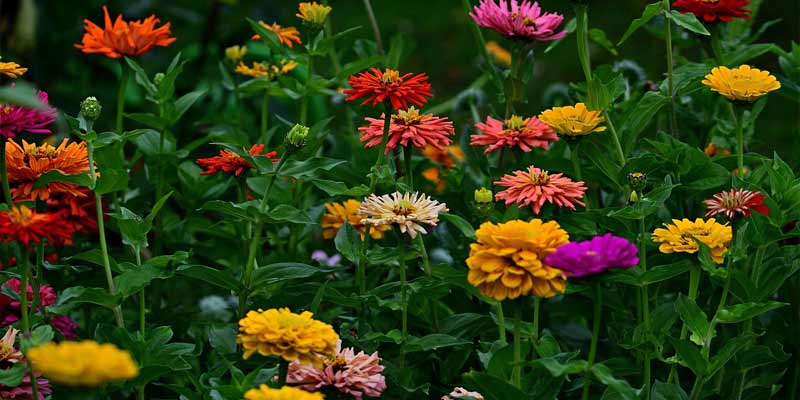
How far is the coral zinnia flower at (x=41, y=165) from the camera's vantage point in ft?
3.71

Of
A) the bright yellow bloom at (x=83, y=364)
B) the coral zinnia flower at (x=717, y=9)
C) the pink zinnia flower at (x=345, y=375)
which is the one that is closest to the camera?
the bright yellow bloom at (x=83, y=364)

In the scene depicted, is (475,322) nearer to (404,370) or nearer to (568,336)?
(404,370)

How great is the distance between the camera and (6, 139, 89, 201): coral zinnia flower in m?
1.13

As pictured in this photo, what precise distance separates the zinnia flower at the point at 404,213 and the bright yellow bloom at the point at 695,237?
24 centimetres

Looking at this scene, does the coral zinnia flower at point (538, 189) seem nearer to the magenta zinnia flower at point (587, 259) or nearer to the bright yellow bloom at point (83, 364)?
the magenta zinnia flower at point (587, 259)

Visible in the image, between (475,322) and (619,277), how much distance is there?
194 mm

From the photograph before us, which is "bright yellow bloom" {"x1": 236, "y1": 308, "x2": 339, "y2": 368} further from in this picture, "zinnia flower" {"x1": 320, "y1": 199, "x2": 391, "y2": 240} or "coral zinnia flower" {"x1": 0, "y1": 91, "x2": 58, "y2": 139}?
"zinnia flower" {"x1": 320, "y1": 199, "x2": 391, "y2": 240}

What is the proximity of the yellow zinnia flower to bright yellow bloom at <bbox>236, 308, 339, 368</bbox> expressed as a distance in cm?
39

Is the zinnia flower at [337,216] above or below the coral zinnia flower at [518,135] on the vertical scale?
below

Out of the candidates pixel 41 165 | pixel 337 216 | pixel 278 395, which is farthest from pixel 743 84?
pixel 41 165

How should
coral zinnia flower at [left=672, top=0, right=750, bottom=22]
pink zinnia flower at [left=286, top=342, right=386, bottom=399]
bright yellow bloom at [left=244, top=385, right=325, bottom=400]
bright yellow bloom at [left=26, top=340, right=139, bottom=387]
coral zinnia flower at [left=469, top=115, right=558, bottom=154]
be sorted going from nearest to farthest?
bright yellow bloom at [left=26, top=340, right=139, bottom=387] → bright yellow bloom at [left=244, top=385, right=325, bottom=400] → pink zinnia flower at [left=286, top=342, right=386, bottom=399] → coral zinnia flower at [left=469, top=115, right=558, bottom=154] → coral zinnia flower at [left=672, top=0, right=750, bottom=22]

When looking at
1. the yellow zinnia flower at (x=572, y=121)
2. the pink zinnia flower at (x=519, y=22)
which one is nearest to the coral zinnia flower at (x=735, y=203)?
the yellow zinnia flower at (x=572, y=121)

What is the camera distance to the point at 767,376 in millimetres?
1286

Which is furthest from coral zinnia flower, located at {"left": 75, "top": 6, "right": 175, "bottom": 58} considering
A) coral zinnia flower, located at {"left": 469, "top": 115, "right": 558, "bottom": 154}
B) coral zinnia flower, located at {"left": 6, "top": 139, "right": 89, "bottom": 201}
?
coral zinnia flower, located at {"left": 469, "top": 115, "right": 558, "bottom": 154}
